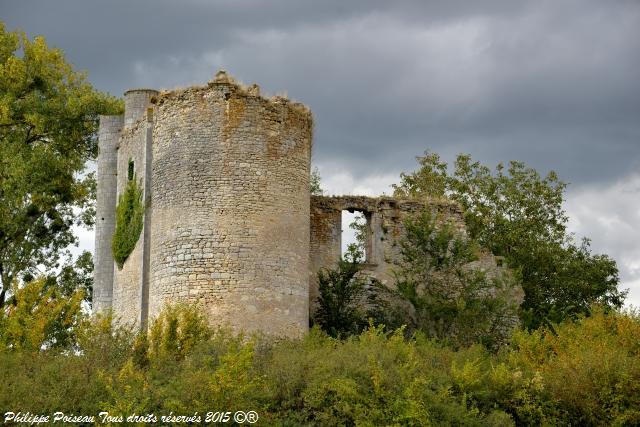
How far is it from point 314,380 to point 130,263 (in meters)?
Answer: 8.73

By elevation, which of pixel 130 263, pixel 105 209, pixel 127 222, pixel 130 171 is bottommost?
pixel 130 263

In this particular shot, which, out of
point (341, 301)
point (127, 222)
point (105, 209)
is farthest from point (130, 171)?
point (341, 301)

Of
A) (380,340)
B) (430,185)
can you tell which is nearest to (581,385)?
(380,340)

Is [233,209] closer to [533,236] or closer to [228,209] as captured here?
[228,209]

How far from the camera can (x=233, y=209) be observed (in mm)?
22125

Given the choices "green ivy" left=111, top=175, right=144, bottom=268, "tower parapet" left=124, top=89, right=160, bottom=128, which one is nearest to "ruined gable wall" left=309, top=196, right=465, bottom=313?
"green ivy" left=111, top=175, right=144, bottom=268

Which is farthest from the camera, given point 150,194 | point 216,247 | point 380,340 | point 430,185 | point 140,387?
point 430,185

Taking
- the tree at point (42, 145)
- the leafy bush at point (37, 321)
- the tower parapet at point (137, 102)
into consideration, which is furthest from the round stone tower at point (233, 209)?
the tree at point (42, 145)

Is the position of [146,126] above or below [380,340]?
above

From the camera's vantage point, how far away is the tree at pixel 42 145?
103 ft

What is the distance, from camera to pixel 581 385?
1900 centimetres

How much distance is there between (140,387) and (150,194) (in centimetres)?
807

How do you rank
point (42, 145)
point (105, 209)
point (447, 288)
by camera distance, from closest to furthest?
1. point (447, 288)
2. point (105, 209)
3. point (42, 145)

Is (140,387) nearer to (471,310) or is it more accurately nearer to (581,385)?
(581,385)
